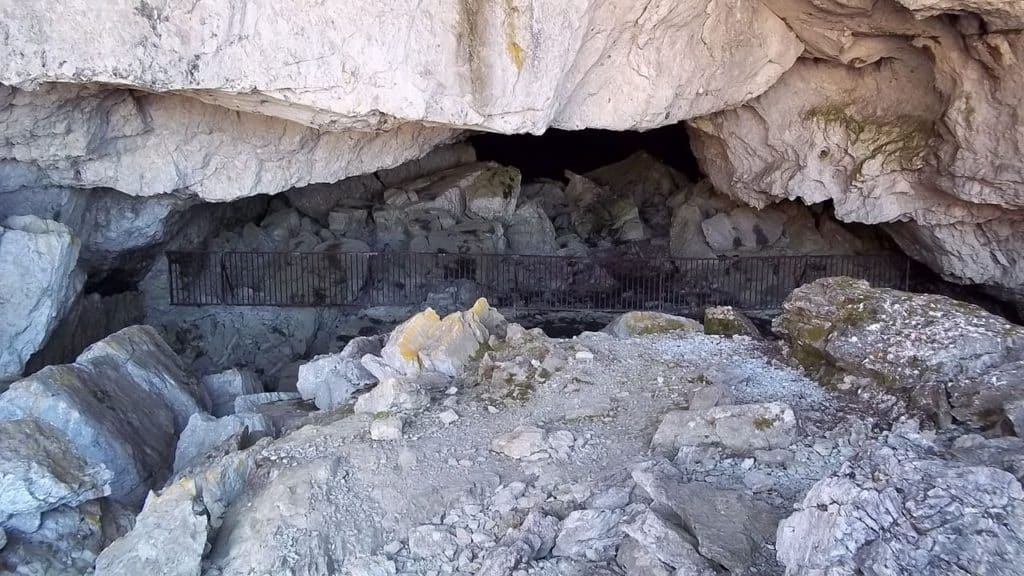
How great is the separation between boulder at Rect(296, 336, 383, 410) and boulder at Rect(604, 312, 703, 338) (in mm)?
1947

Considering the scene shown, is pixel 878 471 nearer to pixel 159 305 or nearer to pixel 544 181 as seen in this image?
pixel 159 305

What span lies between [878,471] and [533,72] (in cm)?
380

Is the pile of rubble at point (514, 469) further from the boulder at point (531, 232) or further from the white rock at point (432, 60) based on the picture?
the boulder at point (531, 232)

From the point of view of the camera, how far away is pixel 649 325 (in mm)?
5973

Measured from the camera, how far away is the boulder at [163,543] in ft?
9.72

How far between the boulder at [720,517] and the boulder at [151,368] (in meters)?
3.36

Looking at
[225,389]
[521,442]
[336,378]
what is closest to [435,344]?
[336,378]

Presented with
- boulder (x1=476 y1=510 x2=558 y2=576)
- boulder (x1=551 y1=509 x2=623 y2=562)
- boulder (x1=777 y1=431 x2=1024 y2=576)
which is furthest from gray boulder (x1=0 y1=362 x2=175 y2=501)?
boulder (x1=777 y1=431 x2=1024 y2=576)

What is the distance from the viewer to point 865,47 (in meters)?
6.81

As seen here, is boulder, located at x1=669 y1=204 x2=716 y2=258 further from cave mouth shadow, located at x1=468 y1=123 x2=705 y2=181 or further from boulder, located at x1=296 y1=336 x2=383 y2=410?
boulder, located at x1=296 y1=336 x2=383 y2=410

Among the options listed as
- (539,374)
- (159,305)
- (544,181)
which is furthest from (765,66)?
(159,305)

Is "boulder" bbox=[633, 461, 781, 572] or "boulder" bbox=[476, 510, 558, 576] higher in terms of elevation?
"boulder" bbox=[633, 461, 781, 572]

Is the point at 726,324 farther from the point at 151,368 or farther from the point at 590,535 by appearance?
the point at 151,368

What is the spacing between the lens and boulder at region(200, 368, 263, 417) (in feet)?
19.0
